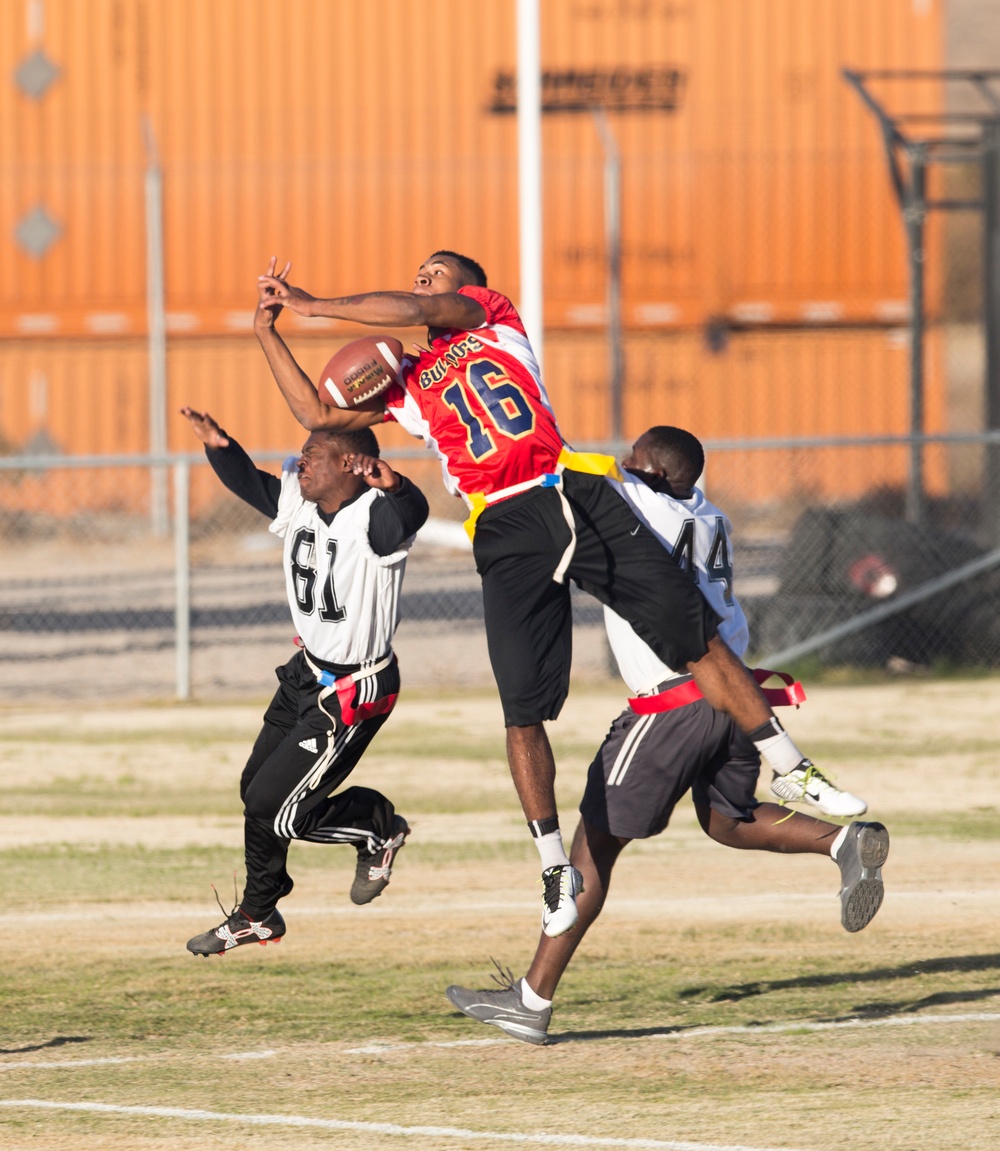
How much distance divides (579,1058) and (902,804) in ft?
16.8

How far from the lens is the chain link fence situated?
15219 millimetres

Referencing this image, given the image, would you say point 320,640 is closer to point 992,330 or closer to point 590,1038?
point 590,1038

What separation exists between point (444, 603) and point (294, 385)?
449 inches

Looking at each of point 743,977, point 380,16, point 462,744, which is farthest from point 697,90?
point 743,977

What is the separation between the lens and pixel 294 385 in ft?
21.1

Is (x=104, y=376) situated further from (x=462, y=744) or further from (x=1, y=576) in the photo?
(x=462, y=744)

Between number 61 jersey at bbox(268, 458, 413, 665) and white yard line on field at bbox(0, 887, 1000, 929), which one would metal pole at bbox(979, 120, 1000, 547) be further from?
number 61 jersey at bbox(268, 458, 413, 665)

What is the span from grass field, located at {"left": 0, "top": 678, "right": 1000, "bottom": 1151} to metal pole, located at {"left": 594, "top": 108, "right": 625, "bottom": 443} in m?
14.1

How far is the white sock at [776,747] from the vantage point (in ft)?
20.4

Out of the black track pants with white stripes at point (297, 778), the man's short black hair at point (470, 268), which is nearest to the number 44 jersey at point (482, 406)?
the man's short black hair at point (470, 268)

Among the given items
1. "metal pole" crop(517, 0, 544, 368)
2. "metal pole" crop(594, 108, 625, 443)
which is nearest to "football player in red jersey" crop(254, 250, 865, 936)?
"metal pole" crop(517, 0, 544, 368)

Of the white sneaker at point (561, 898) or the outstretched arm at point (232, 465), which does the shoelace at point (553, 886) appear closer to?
the white sneaker at point (561, 898)

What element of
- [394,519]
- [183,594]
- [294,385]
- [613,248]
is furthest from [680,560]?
[613,248]

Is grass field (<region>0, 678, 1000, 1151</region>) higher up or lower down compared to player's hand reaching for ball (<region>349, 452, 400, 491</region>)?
lower down
